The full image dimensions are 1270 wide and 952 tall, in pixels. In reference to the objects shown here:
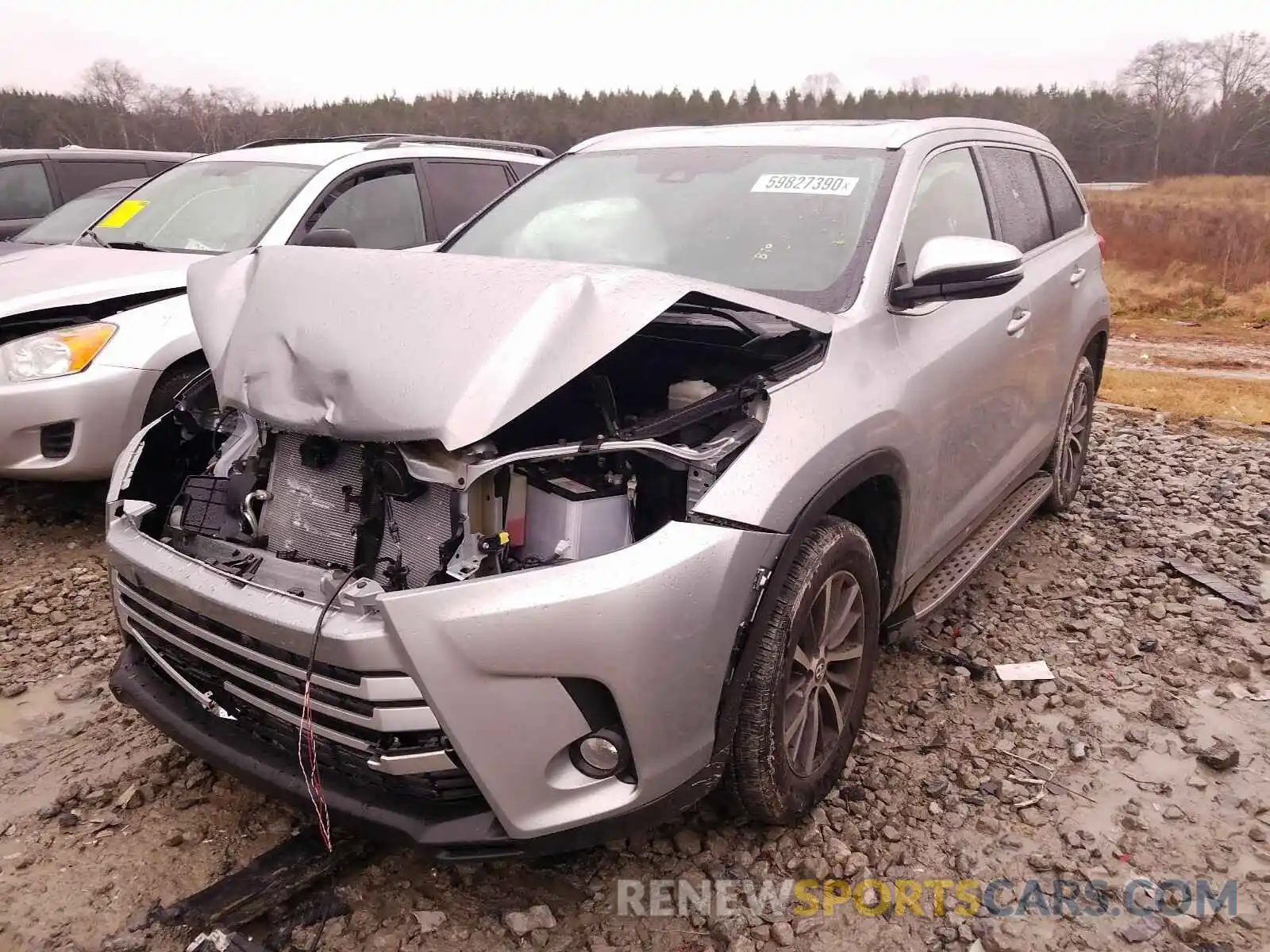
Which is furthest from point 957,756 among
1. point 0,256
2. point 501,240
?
point 0,256

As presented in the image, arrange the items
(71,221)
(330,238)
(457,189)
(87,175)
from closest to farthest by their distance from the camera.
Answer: (330,238) < (457,189) < (71,221) < (87,175)

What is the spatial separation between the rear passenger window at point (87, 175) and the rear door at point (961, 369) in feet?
24.6

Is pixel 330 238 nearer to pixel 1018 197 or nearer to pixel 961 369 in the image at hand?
pixel 961 369

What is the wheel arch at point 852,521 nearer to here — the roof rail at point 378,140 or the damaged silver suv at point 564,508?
the damaged silver suv at point 564,508

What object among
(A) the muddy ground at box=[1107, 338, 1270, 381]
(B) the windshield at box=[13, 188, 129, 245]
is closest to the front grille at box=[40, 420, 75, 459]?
(B) the windshield at box=[13, 188, 129, 245]

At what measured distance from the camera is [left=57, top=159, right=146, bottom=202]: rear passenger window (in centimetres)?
808

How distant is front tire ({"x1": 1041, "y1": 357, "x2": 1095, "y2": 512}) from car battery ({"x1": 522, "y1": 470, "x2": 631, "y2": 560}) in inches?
120

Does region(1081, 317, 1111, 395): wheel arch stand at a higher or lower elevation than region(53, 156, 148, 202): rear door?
lower

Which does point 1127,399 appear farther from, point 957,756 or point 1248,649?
point 957,756

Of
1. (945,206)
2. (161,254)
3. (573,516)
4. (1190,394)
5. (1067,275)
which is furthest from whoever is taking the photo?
(1190,394)

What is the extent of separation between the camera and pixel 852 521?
2602 millimetres

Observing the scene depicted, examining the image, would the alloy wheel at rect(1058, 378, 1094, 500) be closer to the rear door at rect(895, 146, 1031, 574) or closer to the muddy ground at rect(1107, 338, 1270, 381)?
the rear door at rect(895, 146, 1031, 574)

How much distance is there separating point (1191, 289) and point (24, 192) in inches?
756

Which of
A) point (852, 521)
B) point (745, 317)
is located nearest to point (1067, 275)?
point (852, 521)
